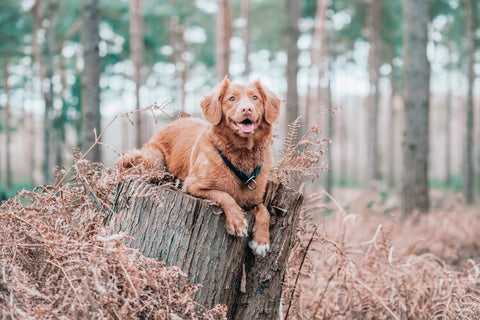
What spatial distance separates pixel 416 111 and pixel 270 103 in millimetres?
6873

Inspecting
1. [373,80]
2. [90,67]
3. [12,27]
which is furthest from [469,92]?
[12,27]

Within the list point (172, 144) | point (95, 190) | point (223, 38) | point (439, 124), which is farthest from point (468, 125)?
point (439, 124)

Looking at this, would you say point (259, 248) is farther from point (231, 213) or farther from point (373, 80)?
point (373, 80)

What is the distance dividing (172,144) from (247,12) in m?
14.8

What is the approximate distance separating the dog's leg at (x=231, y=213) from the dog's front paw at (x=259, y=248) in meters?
0.15

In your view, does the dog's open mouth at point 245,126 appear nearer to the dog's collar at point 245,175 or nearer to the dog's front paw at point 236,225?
the dog's collar at point 245,175

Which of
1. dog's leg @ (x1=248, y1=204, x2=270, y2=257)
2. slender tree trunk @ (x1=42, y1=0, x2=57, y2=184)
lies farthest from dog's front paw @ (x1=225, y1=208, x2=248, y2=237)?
slender tree trunk @ (x1=42, y1=0, x2=57, y2=184)

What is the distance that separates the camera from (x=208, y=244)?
9.37 ft

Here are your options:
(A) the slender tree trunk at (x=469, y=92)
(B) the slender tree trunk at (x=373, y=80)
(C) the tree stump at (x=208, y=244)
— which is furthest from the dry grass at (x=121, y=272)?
(B) the slender tree trunk at (x=373, y=80)

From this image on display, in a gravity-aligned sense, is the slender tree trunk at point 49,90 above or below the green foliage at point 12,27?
below

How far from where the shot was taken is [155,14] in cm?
2188

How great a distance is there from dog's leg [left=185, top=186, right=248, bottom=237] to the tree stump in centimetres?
5

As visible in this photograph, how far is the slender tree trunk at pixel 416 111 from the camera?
904cm

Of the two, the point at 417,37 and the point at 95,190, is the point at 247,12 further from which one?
the point at 95,190
